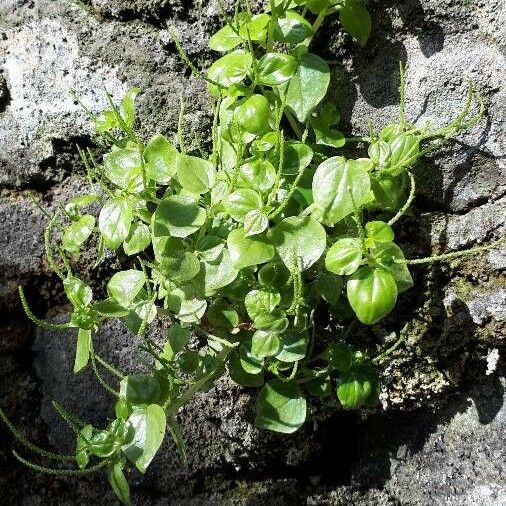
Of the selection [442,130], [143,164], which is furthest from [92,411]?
[442,130]

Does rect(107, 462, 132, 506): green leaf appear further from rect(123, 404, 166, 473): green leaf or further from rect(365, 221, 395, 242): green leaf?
rect(365, 221, 395, 242): green leaf

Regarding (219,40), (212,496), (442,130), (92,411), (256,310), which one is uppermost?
(219,40)

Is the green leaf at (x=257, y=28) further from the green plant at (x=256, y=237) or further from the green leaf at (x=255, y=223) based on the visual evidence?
the green leaf at (x=255, y=223)

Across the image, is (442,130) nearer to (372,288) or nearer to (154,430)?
(372,288)

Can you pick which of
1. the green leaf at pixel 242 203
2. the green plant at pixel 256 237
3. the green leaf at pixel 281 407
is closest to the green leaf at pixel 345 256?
the green plant at pixel 256 237

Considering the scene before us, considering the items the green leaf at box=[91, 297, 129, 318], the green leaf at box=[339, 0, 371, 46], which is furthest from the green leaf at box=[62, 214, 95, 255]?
the green leaf at box=[339, 0, 371, 46]
